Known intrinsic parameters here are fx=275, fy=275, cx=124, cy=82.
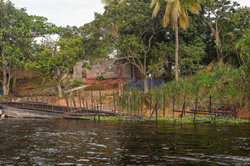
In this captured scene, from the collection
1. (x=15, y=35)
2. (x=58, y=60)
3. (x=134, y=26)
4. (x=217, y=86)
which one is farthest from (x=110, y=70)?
(x=217, y=86)

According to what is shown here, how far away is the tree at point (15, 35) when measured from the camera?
32594 mm

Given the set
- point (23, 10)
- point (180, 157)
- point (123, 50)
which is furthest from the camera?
point (23, 10)

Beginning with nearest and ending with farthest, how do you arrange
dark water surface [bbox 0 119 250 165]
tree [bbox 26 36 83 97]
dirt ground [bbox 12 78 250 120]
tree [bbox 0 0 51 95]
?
dark water surface [bbox 0 119 250 165], dirt ground [bbox 12 78 250 120], tree [bbox 26 36 83 97], tree [bbox 0 0 51 95]

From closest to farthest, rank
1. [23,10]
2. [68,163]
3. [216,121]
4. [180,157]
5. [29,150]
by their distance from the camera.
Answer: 1. [68,163]
2. [180,157]
3. [29,150]
4. [216,121]
5. [23,10]

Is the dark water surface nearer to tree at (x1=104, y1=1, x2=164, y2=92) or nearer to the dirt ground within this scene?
the dirt ground

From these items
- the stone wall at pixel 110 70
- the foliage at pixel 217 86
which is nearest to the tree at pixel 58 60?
the stone wall at pixel 110 70

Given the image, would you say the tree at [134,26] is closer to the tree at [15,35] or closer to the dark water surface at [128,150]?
the tree at [15,35]

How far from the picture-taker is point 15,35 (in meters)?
33.4

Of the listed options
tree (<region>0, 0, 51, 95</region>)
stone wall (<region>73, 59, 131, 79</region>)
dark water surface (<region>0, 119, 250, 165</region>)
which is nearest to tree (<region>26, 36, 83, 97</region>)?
tree (<region>0, 0, 51, 95</region>)

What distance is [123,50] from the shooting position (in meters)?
29.4

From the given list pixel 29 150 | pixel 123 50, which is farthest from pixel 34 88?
pixel 29 150

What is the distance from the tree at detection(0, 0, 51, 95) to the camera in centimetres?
3259

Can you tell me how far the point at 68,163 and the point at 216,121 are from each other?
1391cm

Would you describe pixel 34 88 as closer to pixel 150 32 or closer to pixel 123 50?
pixel 123 50
